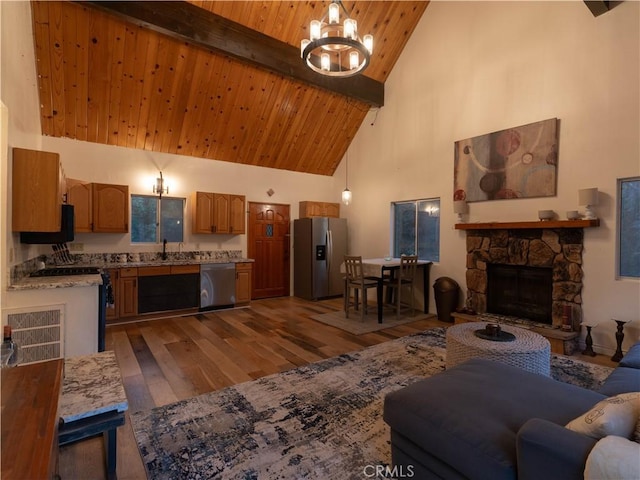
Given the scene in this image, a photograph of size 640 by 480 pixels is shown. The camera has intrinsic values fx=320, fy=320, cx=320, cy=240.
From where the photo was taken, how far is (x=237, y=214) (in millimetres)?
6020

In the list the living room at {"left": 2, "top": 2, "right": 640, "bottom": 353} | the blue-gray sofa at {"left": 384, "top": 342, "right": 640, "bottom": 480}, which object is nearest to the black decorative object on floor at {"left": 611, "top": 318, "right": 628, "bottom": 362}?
the living room at {"left": 2, "top": 2, "right": 640, "bottom": 353}

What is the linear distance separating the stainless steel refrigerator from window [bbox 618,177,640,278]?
4.43 metres

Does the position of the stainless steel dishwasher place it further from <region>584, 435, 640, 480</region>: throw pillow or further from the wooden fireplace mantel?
<region>584, 435, 640, 480</region>: throw pillow

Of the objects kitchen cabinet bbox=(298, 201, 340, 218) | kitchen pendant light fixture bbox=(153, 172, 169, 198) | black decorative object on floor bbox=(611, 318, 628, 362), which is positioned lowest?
black decorative object on floor bbox=(611, 318, 628, 362)

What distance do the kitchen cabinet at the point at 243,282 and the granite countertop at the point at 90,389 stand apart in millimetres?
3521

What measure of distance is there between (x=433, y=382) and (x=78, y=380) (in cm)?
206

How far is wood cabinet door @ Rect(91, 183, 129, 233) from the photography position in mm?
4789

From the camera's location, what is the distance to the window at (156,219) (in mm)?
5371

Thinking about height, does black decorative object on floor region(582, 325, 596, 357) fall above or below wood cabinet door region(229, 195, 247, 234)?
below

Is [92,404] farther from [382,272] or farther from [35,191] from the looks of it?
[382,272]

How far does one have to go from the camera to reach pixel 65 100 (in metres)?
4.36

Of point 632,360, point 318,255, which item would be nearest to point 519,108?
point 632,360

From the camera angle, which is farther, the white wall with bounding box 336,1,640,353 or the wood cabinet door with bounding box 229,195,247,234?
the wood cabinet door with bounding box 229,195,247,234

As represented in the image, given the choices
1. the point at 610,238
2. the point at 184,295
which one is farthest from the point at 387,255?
the point at 184,295
